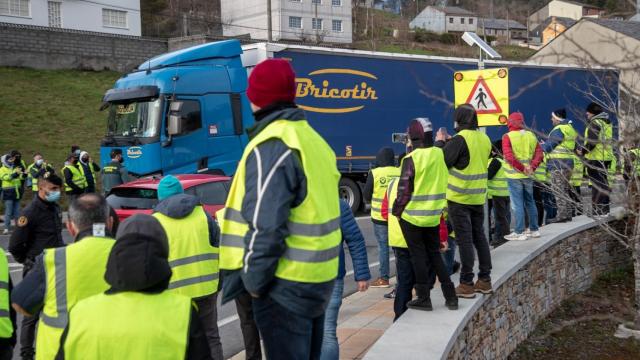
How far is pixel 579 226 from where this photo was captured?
10.9 metres

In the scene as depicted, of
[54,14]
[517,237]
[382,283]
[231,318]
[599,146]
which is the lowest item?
Result: [231,318]

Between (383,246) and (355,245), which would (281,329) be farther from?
(383,246)

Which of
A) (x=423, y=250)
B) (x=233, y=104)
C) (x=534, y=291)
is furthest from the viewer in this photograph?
(x=233, y=104)

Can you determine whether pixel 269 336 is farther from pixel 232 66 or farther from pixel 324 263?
pixel 232 66

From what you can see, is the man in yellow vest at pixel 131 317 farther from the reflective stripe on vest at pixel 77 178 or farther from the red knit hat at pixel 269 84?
the reflective stripe on vest at pixel 77 178

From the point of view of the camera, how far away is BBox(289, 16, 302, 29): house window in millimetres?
57300

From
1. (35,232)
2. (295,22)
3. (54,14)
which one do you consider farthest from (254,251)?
(295,22)

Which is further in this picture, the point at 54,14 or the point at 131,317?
the point at 54,14

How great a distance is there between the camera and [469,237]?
6.90m

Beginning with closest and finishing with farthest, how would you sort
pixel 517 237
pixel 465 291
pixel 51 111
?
pixel 465 291
pixel 517 237
pixel 51 111

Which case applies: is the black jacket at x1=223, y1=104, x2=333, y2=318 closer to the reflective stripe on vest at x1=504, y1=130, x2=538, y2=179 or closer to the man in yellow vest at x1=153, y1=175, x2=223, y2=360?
the man in yellow vest at x1=153, y1=175, x2=223, y2=360

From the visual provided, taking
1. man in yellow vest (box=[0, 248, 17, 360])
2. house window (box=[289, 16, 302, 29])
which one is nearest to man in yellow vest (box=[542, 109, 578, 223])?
man in yellow vest (box=[0, 248, 17, 360])

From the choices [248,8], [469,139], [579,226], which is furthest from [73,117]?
[248,8]

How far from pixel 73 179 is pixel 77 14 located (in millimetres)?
27371
